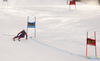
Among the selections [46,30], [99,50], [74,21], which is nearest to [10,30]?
[46,30]

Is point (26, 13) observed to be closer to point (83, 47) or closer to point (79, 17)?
point (79, 17)

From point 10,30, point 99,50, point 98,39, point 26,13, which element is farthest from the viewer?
point 26,13

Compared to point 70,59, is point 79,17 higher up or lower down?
higher up

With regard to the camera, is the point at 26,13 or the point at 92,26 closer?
the point at 92,26

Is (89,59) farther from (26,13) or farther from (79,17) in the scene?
(26,13)

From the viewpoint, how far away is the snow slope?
7010 mm

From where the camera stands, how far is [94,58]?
25.6ft

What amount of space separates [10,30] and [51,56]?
524 cm

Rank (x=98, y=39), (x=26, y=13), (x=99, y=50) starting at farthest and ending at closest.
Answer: (x=26, y=13), (x=98, y=39), (x=99, y=50)

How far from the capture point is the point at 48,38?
10633 millimetres

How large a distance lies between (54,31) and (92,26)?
2.52m

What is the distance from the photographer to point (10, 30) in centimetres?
1193

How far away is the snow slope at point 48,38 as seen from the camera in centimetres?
701

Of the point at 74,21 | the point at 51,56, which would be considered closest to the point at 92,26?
the point at 74,21
